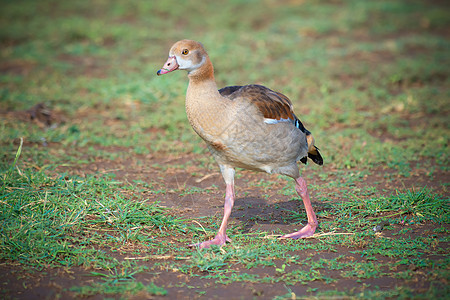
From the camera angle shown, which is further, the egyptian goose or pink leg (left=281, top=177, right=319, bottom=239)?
pink leg (left=281, top=177, right=319, bottom=239)

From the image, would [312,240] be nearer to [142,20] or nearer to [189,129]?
[189,129]

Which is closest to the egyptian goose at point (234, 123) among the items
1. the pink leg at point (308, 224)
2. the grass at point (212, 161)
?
the pink leg at point (308, 224)

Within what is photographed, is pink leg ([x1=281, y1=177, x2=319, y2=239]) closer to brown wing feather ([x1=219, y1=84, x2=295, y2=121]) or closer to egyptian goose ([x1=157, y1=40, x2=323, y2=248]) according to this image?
egyptian goose ([x1=157, y1=40, x2=323, y2=248])

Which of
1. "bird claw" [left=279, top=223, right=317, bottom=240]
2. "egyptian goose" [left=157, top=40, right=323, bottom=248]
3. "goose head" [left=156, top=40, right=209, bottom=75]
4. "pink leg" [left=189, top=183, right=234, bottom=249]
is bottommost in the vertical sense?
"bird claw" [left=279, top=223, right=317, bottom=240]

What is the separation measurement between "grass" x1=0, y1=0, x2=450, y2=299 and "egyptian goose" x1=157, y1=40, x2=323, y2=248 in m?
Result: 0.59

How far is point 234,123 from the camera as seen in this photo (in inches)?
173

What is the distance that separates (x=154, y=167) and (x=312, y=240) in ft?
8.14

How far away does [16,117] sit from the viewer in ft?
25.3

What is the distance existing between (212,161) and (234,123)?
7.78 feet

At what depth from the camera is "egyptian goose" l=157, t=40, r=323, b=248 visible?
4.38 metres

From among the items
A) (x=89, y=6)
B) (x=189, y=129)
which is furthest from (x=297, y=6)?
(x=189, y=129)

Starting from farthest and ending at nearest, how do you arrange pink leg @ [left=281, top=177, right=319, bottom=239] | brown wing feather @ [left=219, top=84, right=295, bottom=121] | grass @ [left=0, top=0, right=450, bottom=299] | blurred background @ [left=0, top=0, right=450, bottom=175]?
blurred background @ [left=0, top=0, right=450, bottom=175]
pink leg @ [left=281, top=177, right=319, bottom=239]
brown wing feather @ [left=219, top=84, right=295, bottom=121]
grass @ [left=0, top=0, right=450, bottom=299]

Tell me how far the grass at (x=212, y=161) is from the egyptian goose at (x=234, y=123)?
585 millimetres

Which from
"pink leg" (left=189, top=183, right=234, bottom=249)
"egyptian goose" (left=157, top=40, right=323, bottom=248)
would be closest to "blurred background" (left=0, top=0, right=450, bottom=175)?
"egyptian goose" (left=157, top=40, right=323, bottom=248)
